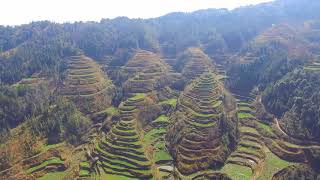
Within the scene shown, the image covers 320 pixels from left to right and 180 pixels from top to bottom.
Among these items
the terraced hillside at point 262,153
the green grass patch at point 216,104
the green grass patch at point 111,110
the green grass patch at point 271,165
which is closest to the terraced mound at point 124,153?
the green grass patch at point 111,110

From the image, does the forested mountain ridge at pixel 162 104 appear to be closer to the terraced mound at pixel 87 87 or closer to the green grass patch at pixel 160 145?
the green grass patch at pixel 160 145

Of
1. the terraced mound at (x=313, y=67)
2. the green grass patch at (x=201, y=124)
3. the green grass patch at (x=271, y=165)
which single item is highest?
the terraced mound at (x=313, y=67)

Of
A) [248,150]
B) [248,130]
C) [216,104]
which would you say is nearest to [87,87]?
[216,104]

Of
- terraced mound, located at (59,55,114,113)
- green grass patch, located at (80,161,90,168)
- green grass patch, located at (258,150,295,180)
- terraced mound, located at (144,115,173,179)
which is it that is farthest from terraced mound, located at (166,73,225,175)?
terraced mound, located at (59,55,114,113)

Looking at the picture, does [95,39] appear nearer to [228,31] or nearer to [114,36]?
[114,36]

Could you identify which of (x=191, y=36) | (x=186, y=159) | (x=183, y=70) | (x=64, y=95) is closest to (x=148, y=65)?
(x=183, y=70)

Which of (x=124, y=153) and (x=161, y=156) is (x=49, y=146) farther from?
(x=161, y=156)
